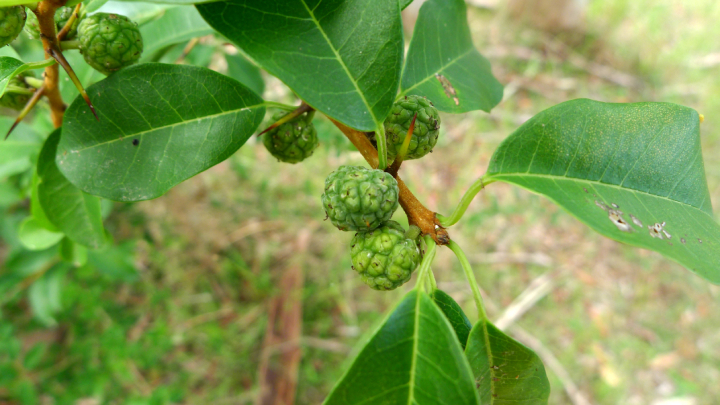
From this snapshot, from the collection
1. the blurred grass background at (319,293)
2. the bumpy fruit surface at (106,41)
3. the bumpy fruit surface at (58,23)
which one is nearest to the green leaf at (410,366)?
the bumpy fruit surface at (106,41)

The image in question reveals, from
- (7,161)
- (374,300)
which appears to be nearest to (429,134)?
(7,161)

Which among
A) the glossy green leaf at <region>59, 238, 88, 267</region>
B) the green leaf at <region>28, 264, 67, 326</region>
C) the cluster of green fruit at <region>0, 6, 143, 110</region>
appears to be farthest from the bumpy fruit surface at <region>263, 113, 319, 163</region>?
the green leaf at <region>28, 264, 67, 326</region>

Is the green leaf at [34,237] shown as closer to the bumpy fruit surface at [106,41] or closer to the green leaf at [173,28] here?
the green leaf at [173,28]

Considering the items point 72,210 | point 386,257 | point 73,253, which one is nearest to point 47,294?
point 73,253

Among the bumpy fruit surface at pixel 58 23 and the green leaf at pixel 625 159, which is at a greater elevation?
the bumpy fruit surface at pixel 58 23

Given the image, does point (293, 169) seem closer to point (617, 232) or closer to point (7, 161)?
point (7, 161)
